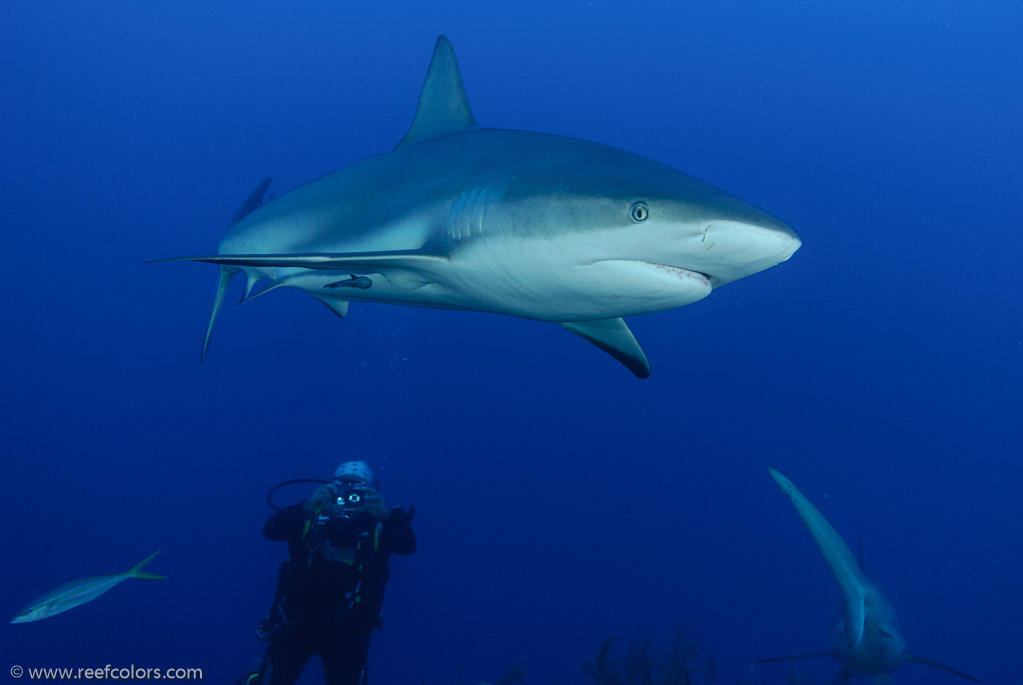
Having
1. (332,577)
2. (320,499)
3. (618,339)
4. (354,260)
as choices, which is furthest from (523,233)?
(332,577)

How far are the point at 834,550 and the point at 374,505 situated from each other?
11.7 ft

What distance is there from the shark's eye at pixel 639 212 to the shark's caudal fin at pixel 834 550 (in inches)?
120

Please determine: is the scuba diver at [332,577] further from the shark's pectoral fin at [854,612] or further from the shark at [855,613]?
the shark's pectoral fin at [854,612]

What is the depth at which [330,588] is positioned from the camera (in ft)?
15.8

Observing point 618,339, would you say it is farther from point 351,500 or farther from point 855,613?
point 855,613

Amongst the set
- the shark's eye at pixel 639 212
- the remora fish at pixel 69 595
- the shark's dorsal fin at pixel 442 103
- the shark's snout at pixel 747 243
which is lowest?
the remora fish at pixel 69 595

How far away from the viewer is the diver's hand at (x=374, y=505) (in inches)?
185

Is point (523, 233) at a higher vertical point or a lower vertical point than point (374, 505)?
higher

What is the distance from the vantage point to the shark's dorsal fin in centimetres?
A: 377

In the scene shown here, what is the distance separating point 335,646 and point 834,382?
35297 millimetres

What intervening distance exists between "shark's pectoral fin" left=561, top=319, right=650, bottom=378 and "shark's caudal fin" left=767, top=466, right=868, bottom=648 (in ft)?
5.10

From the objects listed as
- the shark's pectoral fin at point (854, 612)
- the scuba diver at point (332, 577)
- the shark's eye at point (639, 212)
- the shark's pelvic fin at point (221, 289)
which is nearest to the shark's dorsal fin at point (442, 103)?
the shark's pelvic fin at point (221, 289)

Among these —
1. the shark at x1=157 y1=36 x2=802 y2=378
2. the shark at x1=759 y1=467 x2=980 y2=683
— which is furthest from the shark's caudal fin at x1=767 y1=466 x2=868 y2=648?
the shark at x1=157 y1=36 x2=802 y2=378

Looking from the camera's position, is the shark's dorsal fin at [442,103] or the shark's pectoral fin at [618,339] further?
the shark's dorsal fin at [442,103]
